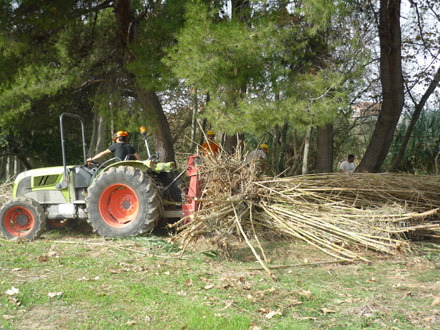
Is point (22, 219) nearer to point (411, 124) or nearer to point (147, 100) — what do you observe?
point (147, 100)

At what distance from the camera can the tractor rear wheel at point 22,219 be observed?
6.96 meters

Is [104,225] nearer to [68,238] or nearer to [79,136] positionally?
[68,238]

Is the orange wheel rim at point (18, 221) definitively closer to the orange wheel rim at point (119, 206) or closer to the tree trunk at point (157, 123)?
the orange wheel rim at point (119, 206)

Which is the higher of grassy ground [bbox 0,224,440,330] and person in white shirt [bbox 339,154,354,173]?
person in white shirt [bbox 339,154,354,173]

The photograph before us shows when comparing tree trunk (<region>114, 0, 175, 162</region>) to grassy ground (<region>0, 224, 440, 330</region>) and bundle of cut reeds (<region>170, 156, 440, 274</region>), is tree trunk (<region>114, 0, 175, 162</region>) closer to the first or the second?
bundle of cut reeds (<region>170, 156, 440, 274</region>)

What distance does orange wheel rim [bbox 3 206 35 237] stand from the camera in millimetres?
7094

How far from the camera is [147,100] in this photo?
36.3ft

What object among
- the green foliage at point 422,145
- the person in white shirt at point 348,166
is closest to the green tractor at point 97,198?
the person in white shirt at point 348,166

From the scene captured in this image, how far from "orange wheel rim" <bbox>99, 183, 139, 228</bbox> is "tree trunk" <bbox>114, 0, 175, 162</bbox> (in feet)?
14.3

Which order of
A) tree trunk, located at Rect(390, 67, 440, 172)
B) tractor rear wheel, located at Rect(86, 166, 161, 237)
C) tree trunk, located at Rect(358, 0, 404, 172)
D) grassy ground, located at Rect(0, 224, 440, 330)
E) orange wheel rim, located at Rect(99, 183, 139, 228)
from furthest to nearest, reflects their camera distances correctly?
tree trunk, located at Rect(390, 67, 440, 172), tree trunk, located at Rect(358, 0, 404, 172), orange wheel rim, located at Rect(99, 183, 139, 228), tractor rear wheel, located at Rect(86, 166, 161, 237), grassy ground, located at Rect(0, 224, 440, 330)

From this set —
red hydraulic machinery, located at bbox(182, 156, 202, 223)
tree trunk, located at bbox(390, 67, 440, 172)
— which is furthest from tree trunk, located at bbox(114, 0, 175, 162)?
tree trunk, located at bbox(390, 67, 440, 172)

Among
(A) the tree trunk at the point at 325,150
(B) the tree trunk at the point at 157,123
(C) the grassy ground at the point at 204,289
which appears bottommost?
(C) the grassy ground at the point at 204,289

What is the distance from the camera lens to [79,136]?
17.2 m

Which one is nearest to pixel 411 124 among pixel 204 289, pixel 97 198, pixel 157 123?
pixel 157 123
